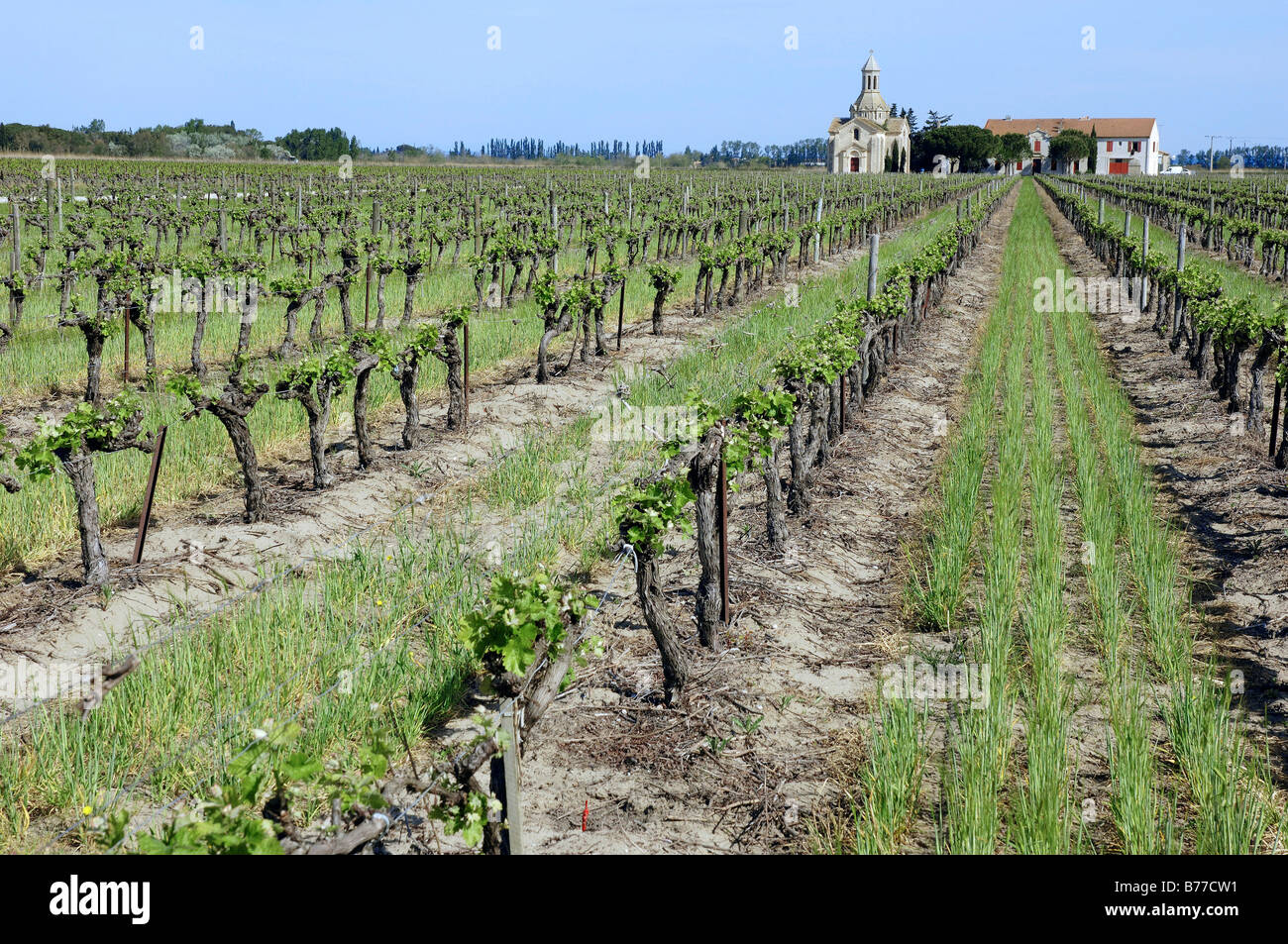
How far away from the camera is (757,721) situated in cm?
593

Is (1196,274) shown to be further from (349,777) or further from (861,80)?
(861,80)

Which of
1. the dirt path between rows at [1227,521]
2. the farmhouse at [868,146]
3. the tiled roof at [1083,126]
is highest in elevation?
the tiled roof at [1083,126]

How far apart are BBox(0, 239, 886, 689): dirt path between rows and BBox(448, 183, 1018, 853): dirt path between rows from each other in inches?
101

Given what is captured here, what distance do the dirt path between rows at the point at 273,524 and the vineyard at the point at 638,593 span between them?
44 millimetres

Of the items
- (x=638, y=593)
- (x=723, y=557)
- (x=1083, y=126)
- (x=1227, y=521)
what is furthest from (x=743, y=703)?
(x=1083, y=126)

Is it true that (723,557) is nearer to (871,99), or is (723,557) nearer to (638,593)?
(638,593)

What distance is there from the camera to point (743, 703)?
621 cm

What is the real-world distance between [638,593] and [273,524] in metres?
4.08

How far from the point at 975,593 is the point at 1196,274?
11.6m

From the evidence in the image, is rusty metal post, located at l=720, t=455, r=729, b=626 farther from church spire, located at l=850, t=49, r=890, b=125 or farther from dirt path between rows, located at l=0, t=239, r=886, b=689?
church spire, located at l=850, t=49, r=890, b=125

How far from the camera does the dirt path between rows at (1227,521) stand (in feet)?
21.4

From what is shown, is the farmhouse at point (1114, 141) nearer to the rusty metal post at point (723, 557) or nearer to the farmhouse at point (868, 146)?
the farmhouse at point (868, 146)

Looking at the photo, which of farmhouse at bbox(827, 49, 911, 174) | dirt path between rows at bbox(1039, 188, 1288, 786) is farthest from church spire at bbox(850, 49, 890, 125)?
dirt path between rows at bbox(1039, 188, 1288, 786)

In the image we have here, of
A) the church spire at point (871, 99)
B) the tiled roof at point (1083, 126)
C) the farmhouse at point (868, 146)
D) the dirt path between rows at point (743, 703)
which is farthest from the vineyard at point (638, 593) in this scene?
the tiled roof at point (1083, 126)
